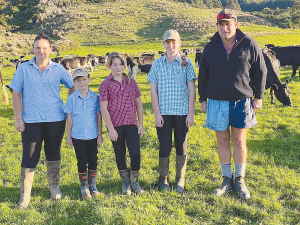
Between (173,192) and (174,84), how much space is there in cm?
182

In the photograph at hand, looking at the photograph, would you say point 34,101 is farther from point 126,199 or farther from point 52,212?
point 126,199

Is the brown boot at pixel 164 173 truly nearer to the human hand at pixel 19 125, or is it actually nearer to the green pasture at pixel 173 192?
the green pasture at pixel 173 192

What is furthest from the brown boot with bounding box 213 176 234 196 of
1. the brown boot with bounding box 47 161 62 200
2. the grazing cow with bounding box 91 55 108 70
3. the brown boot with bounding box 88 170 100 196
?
the grazing cow with bounding box 91 55 108 70

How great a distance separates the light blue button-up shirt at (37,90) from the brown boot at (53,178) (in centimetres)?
→ 81

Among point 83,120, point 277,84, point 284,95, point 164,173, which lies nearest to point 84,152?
point 83,120

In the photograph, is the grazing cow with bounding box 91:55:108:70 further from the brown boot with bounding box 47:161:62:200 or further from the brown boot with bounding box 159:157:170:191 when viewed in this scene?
the brown boot with bounding box 159:157:170:191

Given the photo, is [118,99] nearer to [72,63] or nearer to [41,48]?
[41,48]

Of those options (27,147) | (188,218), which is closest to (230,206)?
(188,218)

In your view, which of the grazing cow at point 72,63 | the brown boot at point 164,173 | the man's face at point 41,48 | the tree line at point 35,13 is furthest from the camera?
the tree line at point 35,13

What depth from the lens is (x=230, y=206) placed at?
164 inches

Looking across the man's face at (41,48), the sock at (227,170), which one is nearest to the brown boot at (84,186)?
the man's face at (41,48)

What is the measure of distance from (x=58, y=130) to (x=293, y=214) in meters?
3.86

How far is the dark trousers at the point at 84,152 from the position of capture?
4.40 meters

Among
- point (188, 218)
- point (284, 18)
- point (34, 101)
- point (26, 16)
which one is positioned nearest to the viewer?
point (188, 218)
